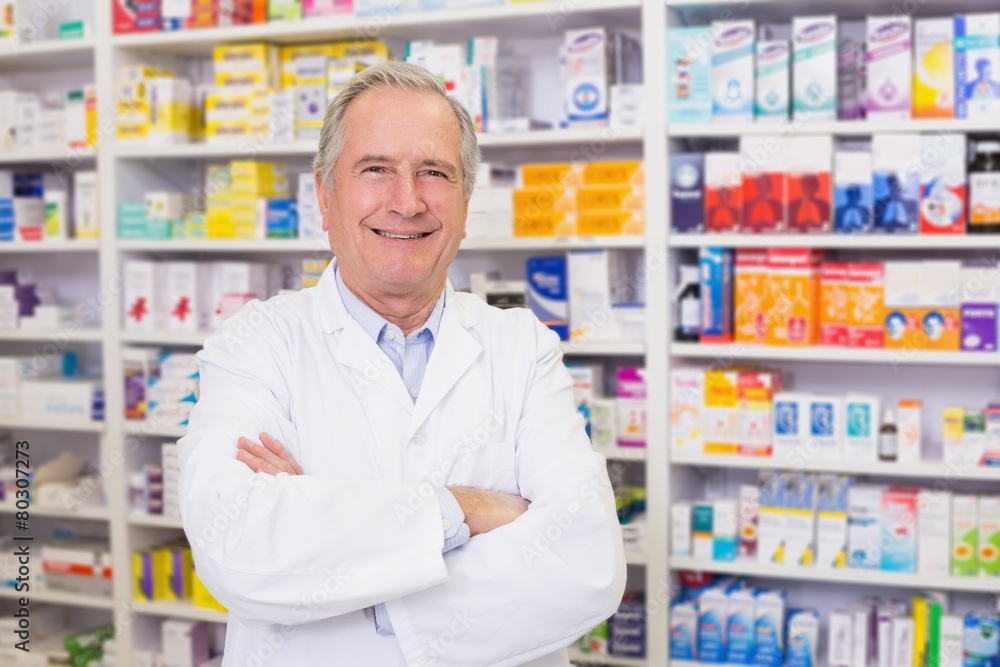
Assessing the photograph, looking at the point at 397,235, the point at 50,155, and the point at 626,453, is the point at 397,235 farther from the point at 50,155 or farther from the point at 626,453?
Answer: the point at 50,155

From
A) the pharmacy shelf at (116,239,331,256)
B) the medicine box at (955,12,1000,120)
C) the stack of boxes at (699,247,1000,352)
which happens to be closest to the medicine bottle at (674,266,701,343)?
the stack of boxes at (699,247,1000,352)

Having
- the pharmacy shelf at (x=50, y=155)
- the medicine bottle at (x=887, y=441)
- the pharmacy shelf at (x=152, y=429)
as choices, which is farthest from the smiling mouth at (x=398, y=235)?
the pharmacy shelf at (x=50, y=155)

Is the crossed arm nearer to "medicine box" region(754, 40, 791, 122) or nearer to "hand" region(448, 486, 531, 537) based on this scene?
"hand" region(448, 486, 531, 537)

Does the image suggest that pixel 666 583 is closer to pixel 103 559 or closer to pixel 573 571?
pixel 573 571

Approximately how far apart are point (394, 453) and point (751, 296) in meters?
1.50

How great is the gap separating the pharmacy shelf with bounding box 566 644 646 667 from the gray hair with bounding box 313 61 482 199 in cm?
171

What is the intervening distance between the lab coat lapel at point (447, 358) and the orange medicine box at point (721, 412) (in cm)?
123

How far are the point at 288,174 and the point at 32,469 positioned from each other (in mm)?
1497

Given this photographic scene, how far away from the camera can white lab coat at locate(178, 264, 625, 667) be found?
1.58 m

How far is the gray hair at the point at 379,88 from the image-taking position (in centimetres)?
188

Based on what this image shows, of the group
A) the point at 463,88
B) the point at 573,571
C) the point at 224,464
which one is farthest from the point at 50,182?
the point at 573,571

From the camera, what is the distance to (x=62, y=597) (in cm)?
379

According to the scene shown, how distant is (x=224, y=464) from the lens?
167 centimetres

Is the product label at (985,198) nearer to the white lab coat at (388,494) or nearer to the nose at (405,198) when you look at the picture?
the white lab coat at (388,494)
